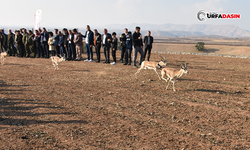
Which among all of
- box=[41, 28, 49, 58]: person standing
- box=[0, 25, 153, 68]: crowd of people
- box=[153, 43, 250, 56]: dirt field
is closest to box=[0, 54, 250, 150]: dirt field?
box=[0, 25, 153, 68]: crowd of people

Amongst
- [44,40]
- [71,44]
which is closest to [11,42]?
[44,40]

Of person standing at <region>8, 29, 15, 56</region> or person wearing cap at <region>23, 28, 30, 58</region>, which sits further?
person standing at <region>8, 29, 15, 56</region>

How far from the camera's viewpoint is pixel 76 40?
677 inches

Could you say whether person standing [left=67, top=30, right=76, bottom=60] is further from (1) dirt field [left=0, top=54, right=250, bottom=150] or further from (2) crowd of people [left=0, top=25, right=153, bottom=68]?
(1) dirt field [left=0, top=54, right=250, bottom=150]

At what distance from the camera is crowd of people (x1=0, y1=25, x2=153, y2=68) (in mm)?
15417

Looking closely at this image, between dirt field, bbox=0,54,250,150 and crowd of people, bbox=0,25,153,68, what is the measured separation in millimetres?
5176

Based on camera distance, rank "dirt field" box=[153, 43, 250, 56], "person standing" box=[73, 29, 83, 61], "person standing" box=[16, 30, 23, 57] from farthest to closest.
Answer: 1. "dirt field" box=[153, 43, 250, 56]
2. "person standing" box=[16, 30, 23, 57]
3. "person standing" box=[73, 29, 83, 61]

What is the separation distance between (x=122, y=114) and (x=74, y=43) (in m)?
12.4

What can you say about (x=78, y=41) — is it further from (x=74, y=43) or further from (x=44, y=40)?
(x=44, y=40)

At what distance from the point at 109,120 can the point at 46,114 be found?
1.90m

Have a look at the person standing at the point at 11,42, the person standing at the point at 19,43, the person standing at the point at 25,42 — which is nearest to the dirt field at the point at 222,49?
the person standing at the point at 25,42

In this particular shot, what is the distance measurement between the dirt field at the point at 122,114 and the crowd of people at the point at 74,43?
5176 mm

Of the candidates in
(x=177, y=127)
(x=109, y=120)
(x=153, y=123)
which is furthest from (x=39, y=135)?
(x=177, y=127)

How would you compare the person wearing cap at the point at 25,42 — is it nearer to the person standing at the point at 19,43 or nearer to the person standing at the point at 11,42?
the person standing at the point at 19,43
